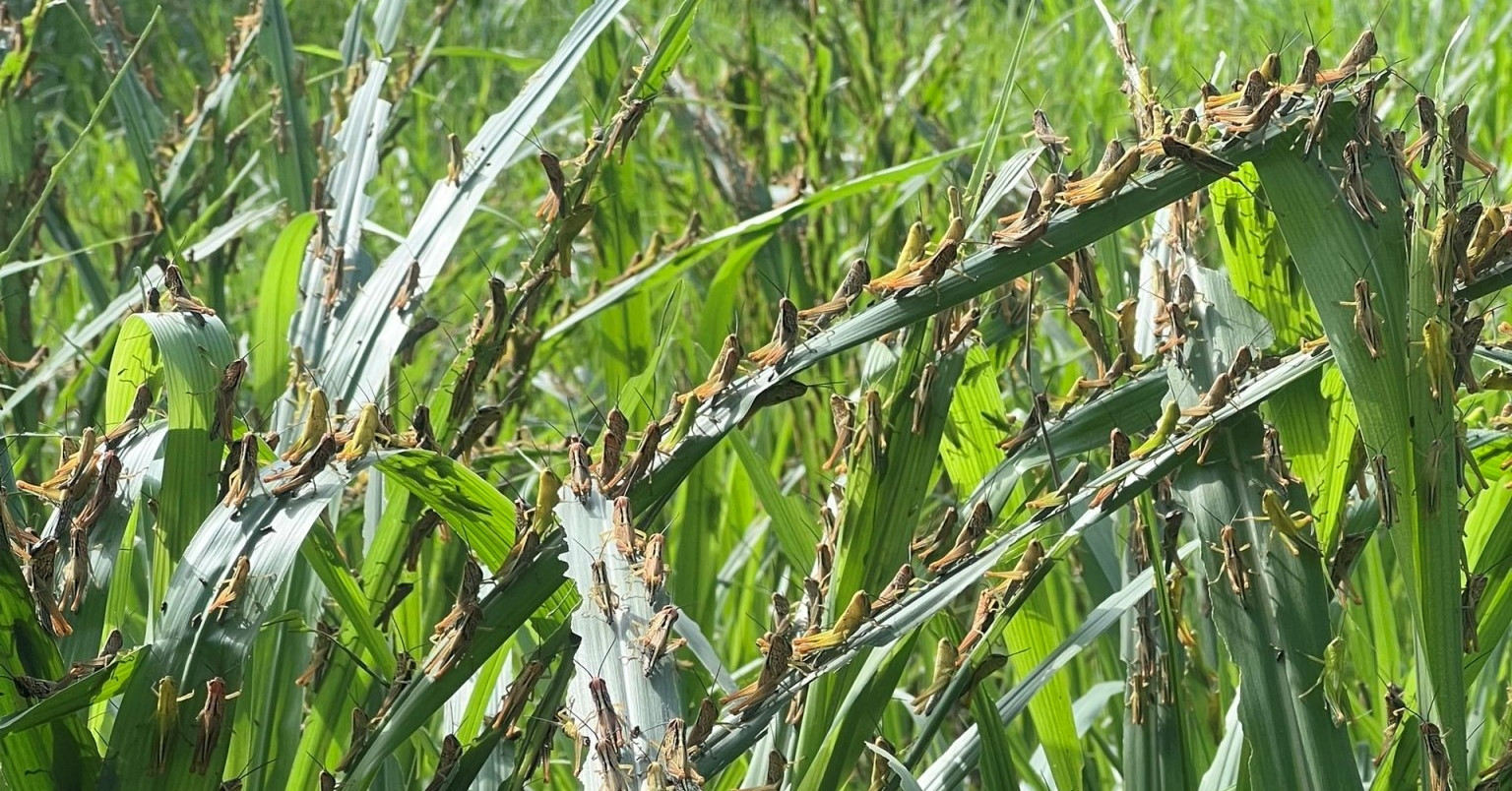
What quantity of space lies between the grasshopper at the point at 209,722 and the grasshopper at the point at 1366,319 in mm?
368

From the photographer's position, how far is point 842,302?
1.58 ft

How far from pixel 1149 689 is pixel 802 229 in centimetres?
87

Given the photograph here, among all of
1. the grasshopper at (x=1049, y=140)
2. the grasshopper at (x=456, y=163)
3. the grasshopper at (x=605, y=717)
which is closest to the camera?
the grasshopper at (x=605, y=717)

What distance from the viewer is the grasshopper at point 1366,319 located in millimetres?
422

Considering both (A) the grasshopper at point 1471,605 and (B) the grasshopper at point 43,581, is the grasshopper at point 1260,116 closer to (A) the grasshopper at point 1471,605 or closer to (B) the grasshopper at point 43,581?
(A) the grasshopper at point 1471,605

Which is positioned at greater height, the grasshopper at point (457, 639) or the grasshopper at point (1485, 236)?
the grasshopper at point (1485, 236)

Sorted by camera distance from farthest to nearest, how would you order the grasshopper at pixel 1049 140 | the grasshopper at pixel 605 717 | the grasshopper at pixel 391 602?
1. the grasshopper at pixel 391 602
2. the grasshopper at pixel 1049 140
3. the grasshopper at pixel 605 717

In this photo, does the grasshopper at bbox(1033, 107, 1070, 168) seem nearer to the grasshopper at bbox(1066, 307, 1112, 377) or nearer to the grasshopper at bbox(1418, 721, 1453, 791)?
the grasshopper at bbox(1066, 307, 1112, 377)

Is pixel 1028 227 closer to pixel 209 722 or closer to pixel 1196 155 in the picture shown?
pixel 1196 155

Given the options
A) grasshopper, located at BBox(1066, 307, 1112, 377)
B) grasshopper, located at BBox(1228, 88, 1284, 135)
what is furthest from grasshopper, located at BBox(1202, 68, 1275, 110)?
grasshopper, located at BBox(1066, 307, 1112, 377)

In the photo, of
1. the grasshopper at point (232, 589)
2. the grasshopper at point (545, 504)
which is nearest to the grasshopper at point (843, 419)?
the grasshopper at point (545, 504)

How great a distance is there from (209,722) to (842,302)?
249 millimetres

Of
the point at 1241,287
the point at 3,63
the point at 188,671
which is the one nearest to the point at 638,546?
the point at 188,671

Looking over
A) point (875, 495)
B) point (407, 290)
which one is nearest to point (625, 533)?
point (875, 495)
